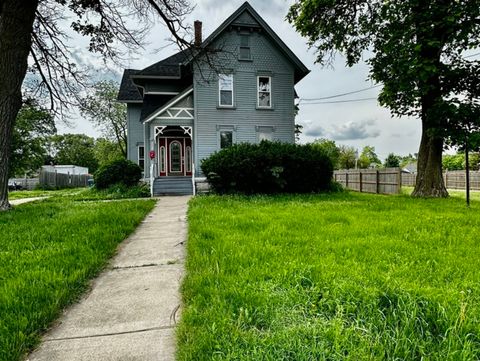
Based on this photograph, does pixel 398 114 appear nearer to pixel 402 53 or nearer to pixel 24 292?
pixel 402 53

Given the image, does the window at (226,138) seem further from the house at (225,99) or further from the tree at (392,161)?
the tree at (392,161)

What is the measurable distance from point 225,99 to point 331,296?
14181 mm

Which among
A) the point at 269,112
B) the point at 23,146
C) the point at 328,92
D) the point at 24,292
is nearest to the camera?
the point at 24,292

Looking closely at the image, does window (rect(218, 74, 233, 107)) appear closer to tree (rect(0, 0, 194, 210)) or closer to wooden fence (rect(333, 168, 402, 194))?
tree (rect(0, 0, 194, 210))

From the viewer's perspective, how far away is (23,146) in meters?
24.3

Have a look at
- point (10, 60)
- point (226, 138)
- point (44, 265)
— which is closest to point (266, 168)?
point (226, 138)

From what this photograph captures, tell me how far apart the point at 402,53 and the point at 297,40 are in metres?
7.36

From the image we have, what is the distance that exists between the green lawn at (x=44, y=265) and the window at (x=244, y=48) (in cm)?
1222

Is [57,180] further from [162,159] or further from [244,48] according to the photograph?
[244,48]

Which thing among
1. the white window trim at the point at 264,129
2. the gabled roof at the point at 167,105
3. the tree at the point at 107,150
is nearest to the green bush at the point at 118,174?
the gabled roof at the point at 167,105

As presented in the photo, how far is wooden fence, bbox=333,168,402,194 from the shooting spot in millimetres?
14620

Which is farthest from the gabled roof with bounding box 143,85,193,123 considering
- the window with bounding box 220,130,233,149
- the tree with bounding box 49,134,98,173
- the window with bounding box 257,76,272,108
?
the tree with bounding box 49,134,98,173

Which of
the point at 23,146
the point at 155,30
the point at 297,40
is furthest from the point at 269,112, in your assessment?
the point at 23,146

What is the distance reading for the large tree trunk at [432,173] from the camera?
11914 mm
